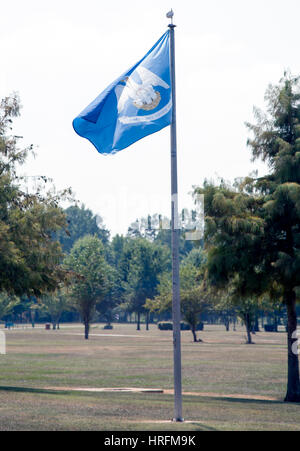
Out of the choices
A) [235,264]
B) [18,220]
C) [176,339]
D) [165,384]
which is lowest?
[165,384]

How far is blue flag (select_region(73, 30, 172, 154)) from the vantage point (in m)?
15.1

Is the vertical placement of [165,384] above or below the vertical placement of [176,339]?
below

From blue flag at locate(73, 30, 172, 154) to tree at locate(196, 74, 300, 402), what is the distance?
8396 mm


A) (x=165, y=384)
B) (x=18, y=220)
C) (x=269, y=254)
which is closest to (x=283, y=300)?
(x=269, y=254)

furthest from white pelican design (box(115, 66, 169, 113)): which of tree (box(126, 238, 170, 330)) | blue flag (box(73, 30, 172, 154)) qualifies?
tree (box(126, 238, 170, 330))

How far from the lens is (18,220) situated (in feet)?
81.4

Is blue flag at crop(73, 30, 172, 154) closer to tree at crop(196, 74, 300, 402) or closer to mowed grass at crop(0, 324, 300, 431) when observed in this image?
mowed grass at crop(0, 324, 300, 431)

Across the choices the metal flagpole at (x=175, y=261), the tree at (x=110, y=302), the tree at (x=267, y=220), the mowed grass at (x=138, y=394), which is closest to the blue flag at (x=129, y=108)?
the metal flagpole at (x=175, y=261)

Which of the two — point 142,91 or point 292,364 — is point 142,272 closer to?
point 292,364

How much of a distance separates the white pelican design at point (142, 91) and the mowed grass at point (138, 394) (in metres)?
6.78

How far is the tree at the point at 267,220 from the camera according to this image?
23344 millimetres
